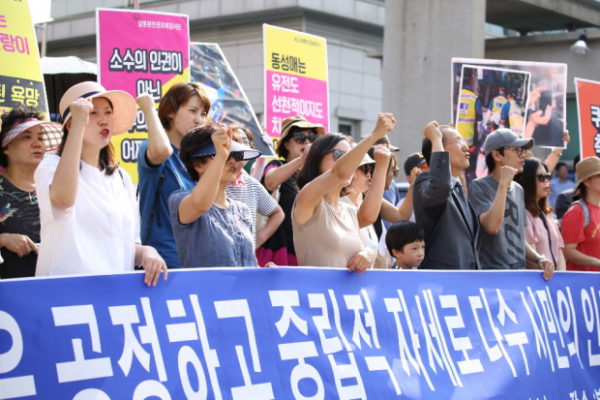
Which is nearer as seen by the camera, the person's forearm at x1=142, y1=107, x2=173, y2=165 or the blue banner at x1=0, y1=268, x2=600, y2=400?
the blue banner at x1=0, y1=268, x2=600, y2=400

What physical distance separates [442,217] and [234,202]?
1550 millimetres

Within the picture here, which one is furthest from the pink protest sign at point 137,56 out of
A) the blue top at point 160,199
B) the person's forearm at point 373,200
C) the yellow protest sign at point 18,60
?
the person's forearm at point 373,200

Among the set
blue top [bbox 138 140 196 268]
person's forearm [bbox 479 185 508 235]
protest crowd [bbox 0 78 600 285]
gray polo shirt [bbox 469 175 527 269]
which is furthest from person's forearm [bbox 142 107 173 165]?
gray polo shirt [bbox 469 175 527 269]

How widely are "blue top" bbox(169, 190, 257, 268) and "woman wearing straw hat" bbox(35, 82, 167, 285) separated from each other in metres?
0.29

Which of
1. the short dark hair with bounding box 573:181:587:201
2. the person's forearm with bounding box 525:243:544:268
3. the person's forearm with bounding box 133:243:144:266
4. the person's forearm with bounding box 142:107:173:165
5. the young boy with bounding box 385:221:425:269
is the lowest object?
the person's forearm with bounding box 525:243:544:268

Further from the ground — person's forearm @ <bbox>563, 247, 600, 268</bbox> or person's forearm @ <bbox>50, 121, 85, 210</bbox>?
person's forearm @ <bbox>50, 121, 85, 210</bbox>

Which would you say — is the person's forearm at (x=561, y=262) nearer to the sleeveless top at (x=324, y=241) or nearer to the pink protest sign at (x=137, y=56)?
the sleeveless top at (x=324, y=241)

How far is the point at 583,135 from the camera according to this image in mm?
8156

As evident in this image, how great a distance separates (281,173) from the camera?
5.67 m

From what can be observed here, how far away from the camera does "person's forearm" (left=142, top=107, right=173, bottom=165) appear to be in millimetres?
4160

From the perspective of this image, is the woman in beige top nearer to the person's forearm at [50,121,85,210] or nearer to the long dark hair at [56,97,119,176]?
the long dark hair at [56,97,119,176]

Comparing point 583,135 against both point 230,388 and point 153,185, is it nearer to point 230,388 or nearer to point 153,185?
point 153,185

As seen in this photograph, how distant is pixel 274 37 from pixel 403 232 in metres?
2.81

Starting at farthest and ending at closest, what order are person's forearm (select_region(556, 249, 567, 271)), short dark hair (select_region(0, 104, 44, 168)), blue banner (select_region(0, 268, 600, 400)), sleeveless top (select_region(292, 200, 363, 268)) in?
1. person's forearm (select_region(556, 249, 567, 271))
2. short dark hair (select_region(0, 104, 44, 168))
3. sleeveless top (select_region(292, 200, 363, 268))
4. blue banner (select_region(0, 268, 600, 400))
